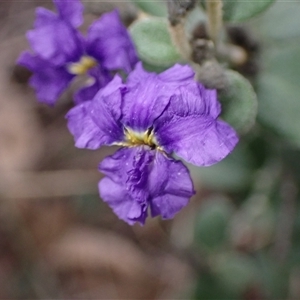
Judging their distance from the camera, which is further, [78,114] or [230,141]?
[78,114]

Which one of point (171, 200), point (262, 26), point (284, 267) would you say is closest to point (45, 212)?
point (284, 267)

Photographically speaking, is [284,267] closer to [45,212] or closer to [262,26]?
[262,26]

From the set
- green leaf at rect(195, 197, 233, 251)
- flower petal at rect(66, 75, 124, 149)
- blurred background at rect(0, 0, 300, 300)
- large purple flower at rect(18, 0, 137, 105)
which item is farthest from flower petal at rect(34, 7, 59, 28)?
green leaf at rect(195, 197, 233, 251)

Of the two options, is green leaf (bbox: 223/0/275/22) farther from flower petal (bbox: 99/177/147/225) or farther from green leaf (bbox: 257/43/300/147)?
flower petal (bbox: 99/177/147/225)

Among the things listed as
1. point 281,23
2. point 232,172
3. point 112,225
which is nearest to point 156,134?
point 281,23

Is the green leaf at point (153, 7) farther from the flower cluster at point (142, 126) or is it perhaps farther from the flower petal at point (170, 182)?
the flower petal at point (170, 182)
